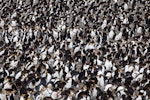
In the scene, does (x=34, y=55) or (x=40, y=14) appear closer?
(x=34, y=55)

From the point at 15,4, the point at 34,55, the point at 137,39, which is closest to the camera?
the point at 34,55

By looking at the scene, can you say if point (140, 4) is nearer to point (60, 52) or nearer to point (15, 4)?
point (15, 4)

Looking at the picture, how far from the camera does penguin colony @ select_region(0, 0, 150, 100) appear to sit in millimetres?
8062

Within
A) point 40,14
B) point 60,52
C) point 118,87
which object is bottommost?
point 118,87

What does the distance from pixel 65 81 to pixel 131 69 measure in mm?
1608

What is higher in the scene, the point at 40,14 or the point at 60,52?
the point at 40,14

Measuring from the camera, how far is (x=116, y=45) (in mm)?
10766

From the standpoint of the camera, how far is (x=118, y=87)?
834cm

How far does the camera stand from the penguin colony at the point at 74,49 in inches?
317

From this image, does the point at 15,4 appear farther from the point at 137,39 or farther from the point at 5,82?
the point at 5,82

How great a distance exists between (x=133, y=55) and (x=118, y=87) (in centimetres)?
204

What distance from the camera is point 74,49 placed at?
10523mm

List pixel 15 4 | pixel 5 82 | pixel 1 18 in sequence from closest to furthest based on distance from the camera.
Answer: pixel 5 82 → pixel 1 18 → pixel 15 4

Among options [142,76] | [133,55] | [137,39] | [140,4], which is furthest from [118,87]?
[140,4]
